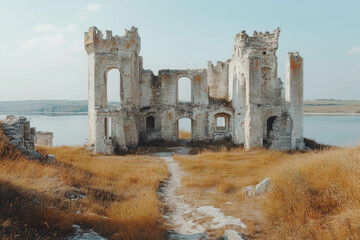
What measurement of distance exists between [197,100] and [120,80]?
608 cm

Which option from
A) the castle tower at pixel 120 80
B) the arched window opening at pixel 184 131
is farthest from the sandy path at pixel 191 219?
the arched window opening at pixel 184 131

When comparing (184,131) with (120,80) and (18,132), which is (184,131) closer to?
(120,80)

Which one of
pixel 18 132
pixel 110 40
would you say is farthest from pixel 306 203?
pixel 110 40

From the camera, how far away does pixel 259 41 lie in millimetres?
19266

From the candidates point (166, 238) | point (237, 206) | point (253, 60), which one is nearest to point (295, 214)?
point (237, 206)

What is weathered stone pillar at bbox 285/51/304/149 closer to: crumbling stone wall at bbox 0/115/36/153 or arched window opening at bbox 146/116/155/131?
arched window opening at bbox 146/116/155/131

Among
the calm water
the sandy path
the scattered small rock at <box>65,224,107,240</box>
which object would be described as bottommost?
the calm water

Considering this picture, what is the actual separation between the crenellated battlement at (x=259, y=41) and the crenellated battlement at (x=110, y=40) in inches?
292

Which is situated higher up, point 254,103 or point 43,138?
point 254,103

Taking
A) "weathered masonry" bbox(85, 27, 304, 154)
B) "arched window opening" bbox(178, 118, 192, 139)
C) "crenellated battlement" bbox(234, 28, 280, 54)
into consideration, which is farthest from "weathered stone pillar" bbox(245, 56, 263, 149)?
"arched window opening" bbox(178, 118, 192, 139)

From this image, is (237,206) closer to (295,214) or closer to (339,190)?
(295,214)

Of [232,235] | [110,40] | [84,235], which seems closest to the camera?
[84,235]

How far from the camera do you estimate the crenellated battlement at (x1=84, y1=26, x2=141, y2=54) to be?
60.6 feet

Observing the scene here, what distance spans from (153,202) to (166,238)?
1755mm
